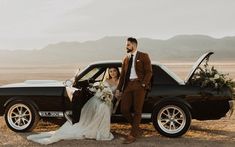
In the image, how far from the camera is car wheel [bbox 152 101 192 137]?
913cm

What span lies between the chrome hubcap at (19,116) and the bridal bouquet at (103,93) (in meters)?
1.49

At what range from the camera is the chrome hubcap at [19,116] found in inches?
382

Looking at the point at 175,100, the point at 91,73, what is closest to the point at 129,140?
the point at 175,100

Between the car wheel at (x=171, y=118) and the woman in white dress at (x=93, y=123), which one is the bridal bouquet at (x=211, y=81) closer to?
the car wheel at (x=171, y=118)

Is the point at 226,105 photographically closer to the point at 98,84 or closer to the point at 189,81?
the point at 189,81

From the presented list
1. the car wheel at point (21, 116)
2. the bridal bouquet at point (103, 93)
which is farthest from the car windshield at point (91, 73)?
the car wheel at point (21, 116)

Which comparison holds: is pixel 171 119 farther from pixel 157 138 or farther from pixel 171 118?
pixel 157 138

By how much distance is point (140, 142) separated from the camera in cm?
880

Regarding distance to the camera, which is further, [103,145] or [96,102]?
[96,102]

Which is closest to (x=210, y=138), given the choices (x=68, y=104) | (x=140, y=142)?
(x=140, y=142)

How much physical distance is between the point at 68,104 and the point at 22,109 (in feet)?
3.22

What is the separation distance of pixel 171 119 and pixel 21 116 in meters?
2.95

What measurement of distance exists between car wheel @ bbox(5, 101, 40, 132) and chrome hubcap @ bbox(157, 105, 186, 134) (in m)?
2.44

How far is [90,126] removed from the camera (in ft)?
30.3
